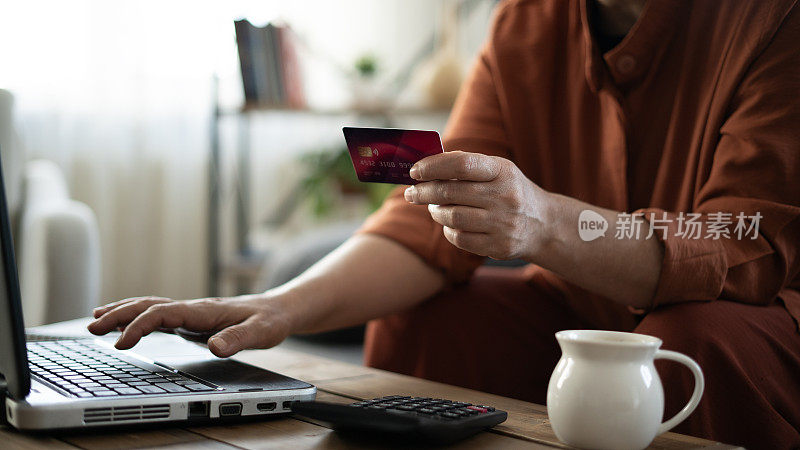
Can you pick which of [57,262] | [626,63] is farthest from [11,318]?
[57,262]

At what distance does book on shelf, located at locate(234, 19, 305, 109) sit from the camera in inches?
104

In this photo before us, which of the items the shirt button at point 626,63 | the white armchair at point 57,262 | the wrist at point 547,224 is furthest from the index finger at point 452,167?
the white armchair at point 57,262

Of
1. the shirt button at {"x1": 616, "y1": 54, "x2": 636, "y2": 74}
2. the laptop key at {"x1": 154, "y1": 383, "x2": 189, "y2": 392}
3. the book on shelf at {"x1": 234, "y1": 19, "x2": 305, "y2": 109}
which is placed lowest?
the laptop key at {"x1": 154, "y1": 383, "x2": 189, "y2": 392}

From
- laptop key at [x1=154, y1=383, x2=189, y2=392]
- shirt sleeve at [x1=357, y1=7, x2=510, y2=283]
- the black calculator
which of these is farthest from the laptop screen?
shirt sleeve at [x1=357, y1=7, x2=510, y2=283]

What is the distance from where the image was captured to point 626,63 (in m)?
1.10

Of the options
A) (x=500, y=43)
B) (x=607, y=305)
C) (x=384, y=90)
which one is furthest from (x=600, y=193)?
(x=384, y=90)

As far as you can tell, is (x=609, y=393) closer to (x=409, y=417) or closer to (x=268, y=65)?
(x=409, y=417)

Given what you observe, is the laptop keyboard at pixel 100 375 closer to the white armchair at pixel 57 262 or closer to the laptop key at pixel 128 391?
the laptop key at pixel 128 391

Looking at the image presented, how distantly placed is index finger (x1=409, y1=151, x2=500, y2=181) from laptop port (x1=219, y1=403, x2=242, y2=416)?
0.25 meters

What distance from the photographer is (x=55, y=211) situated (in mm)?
1525

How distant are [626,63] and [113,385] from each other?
78 cm

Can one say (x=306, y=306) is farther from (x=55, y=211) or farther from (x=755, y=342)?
(x=55, y=211)

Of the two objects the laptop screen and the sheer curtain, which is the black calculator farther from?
the sheer curtain

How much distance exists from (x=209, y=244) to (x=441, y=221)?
7.30 feet
